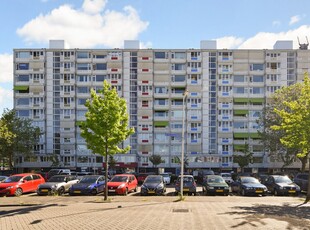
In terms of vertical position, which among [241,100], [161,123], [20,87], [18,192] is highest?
[20,87]

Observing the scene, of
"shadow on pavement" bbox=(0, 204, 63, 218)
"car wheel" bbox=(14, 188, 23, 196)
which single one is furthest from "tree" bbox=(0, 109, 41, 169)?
"shadow on pavement" bbox=(0, 204, 63, 218)

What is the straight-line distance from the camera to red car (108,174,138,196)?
2583 centimetres

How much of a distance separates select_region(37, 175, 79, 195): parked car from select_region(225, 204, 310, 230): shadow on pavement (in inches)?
568

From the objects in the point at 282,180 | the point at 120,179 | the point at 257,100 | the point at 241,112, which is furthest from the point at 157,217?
the point at 257,100

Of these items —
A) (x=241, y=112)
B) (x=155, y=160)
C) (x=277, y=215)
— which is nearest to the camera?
(x=277, y=215)

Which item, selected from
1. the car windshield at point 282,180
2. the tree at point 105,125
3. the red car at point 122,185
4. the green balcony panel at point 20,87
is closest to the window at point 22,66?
the green balcony panel at point 20,87

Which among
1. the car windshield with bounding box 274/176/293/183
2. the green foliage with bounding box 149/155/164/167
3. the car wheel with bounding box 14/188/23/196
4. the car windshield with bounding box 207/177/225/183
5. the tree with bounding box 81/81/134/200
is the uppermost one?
the tree with bounding box 81/81/134/200

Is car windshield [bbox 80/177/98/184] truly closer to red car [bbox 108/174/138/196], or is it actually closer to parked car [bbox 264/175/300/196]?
red car [bbox 108/174/138/196]

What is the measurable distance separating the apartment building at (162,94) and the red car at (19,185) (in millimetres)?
43770

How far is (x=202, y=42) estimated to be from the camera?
Result: 7519 cm

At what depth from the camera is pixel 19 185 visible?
2622cm

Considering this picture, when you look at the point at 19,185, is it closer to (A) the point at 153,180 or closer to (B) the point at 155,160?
(A) the point at 153,180

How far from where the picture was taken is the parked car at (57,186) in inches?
1000

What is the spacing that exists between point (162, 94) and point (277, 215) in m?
58.5
